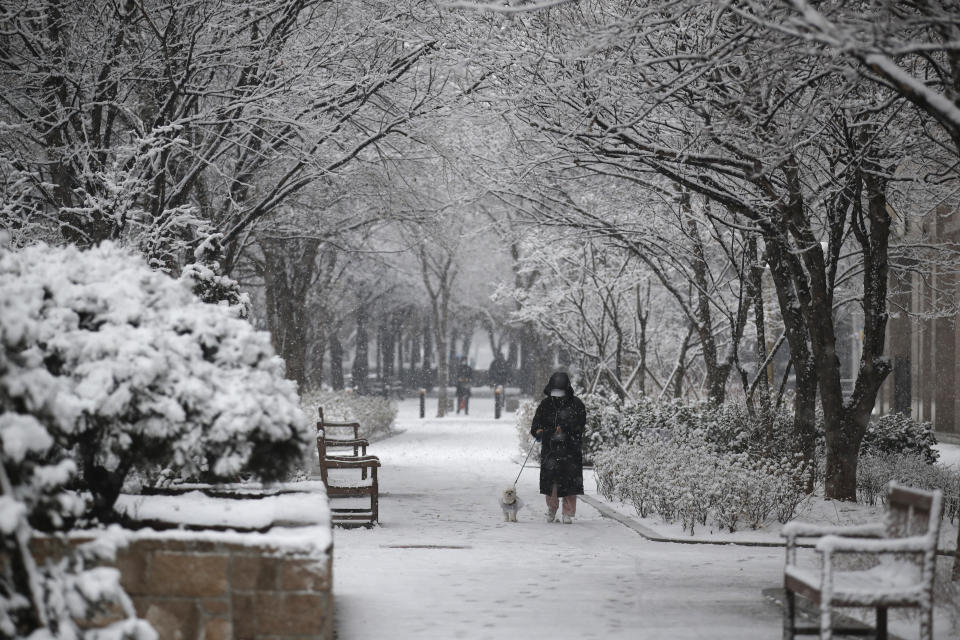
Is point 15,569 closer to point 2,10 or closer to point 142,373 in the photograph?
point 142,373

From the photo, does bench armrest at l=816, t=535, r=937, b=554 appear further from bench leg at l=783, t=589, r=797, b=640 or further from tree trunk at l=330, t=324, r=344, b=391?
tree trunk at l=330, t=324, r=344, b=391

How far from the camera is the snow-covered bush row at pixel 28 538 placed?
3725mm

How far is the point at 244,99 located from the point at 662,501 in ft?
21.6

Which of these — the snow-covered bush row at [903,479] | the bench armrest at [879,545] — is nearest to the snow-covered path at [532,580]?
the bench armrest at [879,545]

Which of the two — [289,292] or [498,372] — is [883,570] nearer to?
[289,292]

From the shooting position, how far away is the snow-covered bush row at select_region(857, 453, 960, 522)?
13.1 metres

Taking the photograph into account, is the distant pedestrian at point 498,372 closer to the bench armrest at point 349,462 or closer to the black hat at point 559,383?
the black hat at point 559,383

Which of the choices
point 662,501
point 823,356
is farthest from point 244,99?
point 823,356

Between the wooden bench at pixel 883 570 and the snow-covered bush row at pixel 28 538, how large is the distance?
3.16 m

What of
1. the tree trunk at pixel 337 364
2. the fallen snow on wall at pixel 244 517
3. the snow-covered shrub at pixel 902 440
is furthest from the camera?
the tree trunk at pixel 337 364

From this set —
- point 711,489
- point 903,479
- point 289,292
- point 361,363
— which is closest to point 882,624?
point 711,489

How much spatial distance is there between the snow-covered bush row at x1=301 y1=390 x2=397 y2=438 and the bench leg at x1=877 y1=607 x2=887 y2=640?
1851 centimetres

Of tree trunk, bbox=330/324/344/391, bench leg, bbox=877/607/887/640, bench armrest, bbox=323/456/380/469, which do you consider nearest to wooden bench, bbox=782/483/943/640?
bench leg, bbox=877/607/887/640

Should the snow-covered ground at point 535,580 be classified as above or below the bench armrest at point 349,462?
below
